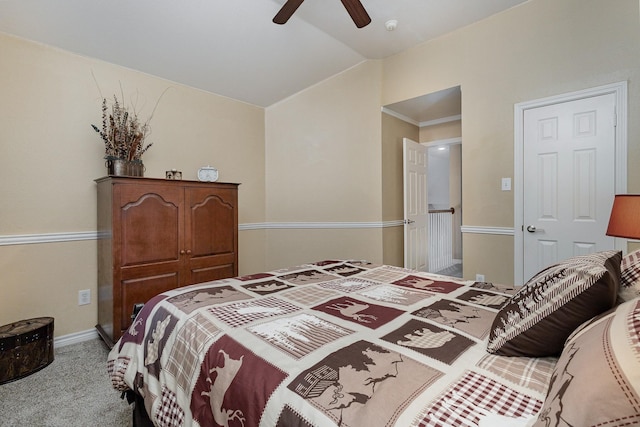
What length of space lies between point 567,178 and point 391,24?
211 centimetres

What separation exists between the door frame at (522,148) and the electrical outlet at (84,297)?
3848mm

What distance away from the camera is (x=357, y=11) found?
2.02 meters

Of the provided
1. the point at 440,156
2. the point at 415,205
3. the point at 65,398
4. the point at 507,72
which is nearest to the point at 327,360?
the point at 65,398

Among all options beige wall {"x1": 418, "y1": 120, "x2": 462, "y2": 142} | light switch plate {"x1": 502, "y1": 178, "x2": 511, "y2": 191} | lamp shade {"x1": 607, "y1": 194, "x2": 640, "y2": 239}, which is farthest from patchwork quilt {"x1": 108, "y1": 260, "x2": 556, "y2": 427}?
beige wall {"x1": 418, "y1": 120, "x2": 462, "y2": 142}

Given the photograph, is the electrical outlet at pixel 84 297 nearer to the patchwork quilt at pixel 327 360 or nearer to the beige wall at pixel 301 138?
the beige wall at pixel 301 138

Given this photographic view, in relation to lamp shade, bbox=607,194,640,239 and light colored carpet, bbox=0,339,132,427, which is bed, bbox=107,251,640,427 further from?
lamp shade, bbox=607,194,640,239

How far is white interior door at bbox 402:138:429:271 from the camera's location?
12.2ft

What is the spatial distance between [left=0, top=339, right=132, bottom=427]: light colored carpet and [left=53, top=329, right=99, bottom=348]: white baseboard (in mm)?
241

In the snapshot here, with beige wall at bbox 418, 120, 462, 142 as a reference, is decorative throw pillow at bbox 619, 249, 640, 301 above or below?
below

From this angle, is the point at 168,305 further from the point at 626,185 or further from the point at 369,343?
the point at 626,185

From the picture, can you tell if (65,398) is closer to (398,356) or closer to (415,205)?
(398,356)

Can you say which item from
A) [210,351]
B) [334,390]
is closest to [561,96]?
[334,390]

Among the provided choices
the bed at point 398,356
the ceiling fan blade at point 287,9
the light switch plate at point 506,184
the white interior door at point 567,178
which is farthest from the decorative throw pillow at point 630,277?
the ceiling fan blade at point 287,9

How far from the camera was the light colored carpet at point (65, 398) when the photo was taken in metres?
1.61
